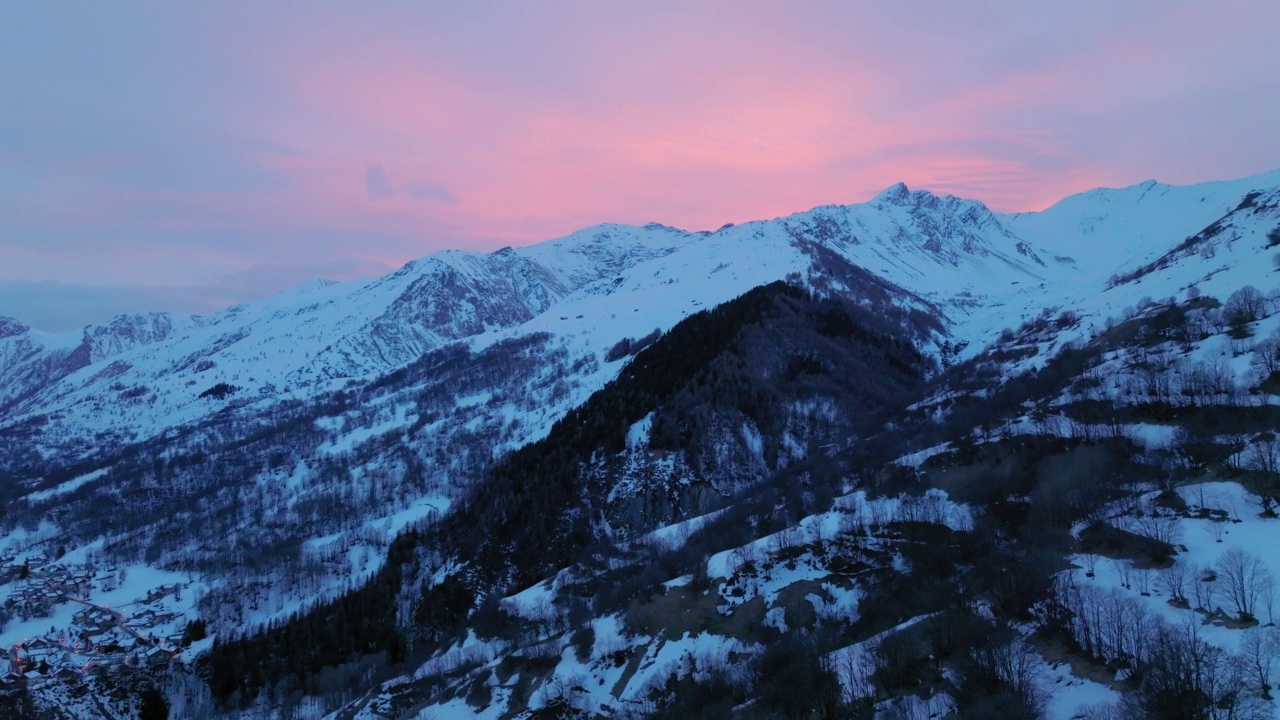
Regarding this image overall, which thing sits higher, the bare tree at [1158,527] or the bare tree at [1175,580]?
the bare tree at [1158,527]

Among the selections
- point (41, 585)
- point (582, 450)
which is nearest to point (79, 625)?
point (41, 585)

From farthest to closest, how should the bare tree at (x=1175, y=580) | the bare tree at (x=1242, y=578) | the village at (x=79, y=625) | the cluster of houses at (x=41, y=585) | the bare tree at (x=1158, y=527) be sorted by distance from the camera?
the cluster of houses at (x=41, y=585) → the village at (x=79, y=625) → the bare tree at (x=1158, y=527) → the bare tree at (x=1175, y=580) → the bare tree at (x=1242, y=578)

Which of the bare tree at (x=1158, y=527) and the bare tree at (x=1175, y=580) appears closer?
the bare tree at (x=1175, y=580)

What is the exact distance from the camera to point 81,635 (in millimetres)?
97438

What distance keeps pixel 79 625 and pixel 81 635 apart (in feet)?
15.4

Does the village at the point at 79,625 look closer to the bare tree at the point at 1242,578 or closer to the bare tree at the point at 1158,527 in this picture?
the bare tree at the point at 1158,527

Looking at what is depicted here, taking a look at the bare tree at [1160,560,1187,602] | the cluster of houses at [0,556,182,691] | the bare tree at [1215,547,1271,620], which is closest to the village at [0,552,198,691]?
the cluster of houses at [0,556,182,691]

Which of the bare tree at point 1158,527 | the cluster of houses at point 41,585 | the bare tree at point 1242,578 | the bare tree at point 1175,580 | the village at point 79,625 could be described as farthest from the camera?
the cluster of houses at point 41,585

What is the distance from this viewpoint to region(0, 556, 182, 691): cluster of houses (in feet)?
293

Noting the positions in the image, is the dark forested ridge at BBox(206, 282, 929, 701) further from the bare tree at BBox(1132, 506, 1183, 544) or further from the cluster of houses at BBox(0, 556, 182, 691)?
the bare tree at BBox(1132, 506, 1183, 544)

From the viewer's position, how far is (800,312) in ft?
477

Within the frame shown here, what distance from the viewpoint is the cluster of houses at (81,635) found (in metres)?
89.2

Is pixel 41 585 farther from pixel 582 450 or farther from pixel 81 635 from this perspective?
pixel 582 450

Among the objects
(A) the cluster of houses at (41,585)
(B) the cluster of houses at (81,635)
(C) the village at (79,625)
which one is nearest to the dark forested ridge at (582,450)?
(C) the village at (79,625)
